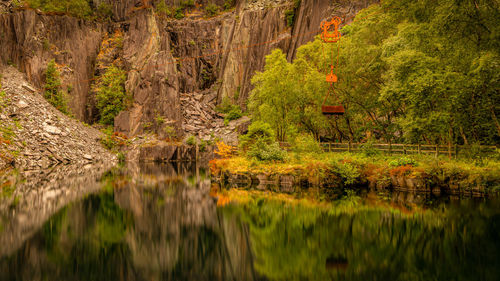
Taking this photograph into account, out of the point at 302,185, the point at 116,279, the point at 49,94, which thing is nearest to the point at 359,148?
the point at 302,185

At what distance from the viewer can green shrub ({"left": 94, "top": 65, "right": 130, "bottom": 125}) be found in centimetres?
6050

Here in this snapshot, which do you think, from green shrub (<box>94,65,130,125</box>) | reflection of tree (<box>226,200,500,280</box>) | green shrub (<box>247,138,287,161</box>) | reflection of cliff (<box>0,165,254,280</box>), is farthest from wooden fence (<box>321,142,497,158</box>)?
green shrub (<box>94,65,130,125</box>)

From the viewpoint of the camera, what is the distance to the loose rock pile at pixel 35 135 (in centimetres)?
3419

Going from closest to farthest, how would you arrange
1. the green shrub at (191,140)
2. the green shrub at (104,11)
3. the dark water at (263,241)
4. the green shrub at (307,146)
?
the dark water at (263,241)
the green shrub at (307,146)
the green shrub at (191,140)
the green shrub at (104,11)

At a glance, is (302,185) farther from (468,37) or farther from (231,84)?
(231,84)

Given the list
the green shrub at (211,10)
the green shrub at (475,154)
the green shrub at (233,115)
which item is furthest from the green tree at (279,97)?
the green shrub at (211,10)

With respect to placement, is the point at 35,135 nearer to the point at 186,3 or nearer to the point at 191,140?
the point at 191,140

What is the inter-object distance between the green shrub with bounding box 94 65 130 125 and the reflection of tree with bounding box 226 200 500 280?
52.7 meters

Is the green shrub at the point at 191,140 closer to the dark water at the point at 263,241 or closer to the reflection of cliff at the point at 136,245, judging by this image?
the dark water at the point at 263,241

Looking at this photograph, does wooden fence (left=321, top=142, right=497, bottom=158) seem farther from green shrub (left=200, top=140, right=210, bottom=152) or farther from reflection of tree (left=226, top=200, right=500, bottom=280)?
green shrub (left=200, top=140, right=210, bottom=152)

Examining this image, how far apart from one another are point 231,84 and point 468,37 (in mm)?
Result: 52573

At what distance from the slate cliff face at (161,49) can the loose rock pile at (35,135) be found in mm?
8167

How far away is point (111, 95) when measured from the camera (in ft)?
201

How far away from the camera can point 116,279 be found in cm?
762
